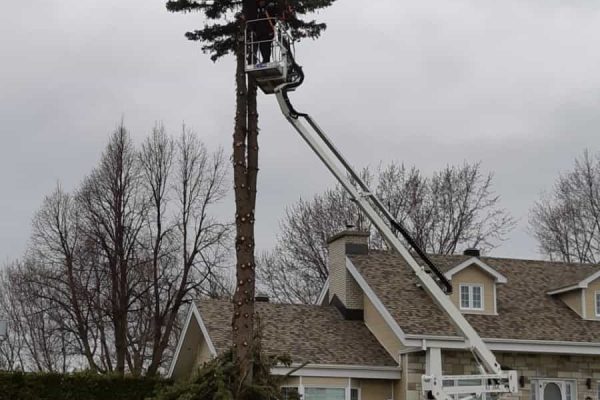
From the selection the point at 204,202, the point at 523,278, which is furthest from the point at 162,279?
the point at 523,278

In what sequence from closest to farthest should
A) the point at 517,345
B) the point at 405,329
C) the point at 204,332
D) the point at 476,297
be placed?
the point at 405,329 < the point at 517,345 < the point at 204,332 < the point at 476,297

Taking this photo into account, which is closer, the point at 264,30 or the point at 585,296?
the point at 264,30

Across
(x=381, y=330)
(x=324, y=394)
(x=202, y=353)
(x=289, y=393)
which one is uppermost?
(x=381, y=330)

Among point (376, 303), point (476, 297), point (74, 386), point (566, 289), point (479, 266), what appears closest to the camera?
point (376, 303)

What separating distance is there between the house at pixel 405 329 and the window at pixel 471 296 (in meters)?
0.03

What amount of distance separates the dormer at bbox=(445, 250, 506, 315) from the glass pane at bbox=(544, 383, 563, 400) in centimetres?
227

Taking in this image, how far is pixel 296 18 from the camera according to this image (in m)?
17.3

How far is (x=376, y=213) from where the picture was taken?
699 inches

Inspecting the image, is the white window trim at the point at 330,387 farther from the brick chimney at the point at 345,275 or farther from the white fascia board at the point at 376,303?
the brick chimney at the point at 345,275

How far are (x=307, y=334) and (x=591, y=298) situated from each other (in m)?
7.94

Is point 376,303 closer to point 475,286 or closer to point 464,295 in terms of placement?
point 464,295

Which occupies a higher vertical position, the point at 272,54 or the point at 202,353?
the point at 272,54

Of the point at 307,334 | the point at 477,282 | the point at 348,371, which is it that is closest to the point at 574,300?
the point at 477,282

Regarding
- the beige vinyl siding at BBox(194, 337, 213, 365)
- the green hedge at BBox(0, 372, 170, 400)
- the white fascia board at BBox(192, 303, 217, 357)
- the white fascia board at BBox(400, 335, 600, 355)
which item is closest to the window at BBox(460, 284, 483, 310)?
the white fascia board at BBox(400, 335, 600, 355)
